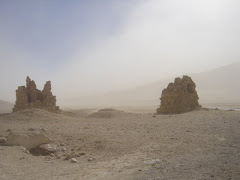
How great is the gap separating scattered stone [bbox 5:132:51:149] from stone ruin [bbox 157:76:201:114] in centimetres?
1340

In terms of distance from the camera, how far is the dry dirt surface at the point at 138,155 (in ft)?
21.8

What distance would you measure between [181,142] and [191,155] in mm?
2038

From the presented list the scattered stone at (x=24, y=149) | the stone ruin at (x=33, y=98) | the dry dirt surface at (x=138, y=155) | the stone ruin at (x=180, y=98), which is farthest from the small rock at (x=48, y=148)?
the stone ruin at (x=33, y=98)

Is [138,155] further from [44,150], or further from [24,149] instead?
[24,149]

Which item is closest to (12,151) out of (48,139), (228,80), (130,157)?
(48,139)

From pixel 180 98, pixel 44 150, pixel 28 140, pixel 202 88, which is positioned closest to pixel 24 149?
pixel 28 140

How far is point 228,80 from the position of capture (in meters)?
124

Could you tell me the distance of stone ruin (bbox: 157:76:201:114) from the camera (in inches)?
864

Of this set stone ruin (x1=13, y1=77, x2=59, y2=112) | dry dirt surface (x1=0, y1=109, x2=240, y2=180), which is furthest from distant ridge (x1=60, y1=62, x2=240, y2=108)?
dry dirt surface (x1=0, y1=109, x2=240, y2=180)

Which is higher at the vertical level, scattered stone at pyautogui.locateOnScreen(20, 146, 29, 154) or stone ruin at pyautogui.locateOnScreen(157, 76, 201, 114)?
stone ruin at pyautogui.locateOnScreen(157, 76, 201, 114)

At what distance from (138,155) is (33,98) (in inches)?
690

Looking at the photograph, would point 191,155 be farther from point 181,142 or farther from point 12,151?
point 12,151

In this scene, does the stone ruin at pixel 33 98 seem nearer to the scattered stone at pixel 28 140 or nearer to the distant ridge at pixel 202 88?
the scattered stone at pixel 28 140

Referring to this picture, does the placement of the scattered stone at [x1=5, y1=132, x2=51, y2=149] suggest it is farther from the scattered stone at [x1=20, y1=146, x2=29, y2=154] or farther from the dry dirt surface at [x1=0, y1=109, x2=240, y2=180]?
the dry dirt surface at [x1=0, y1=109, x2=240, y2=180]
